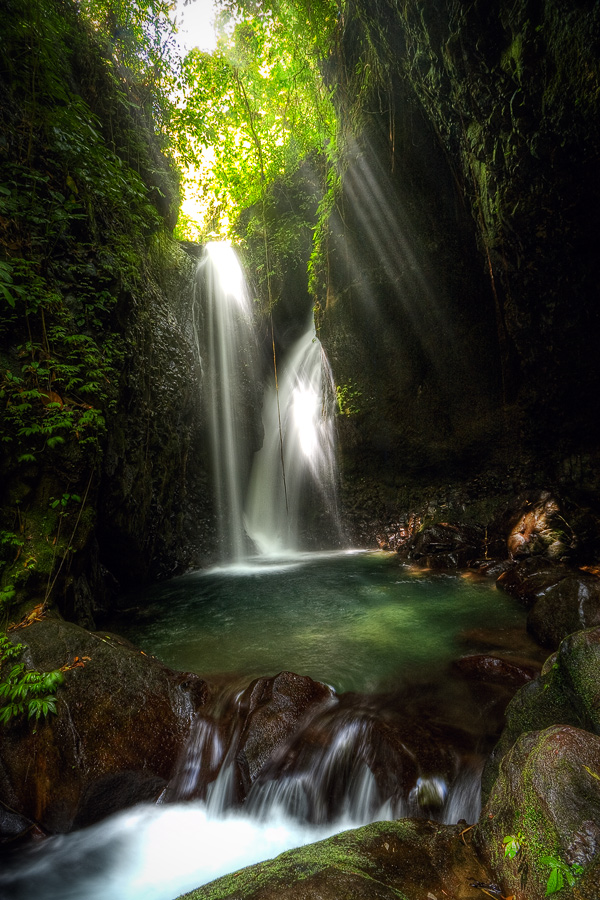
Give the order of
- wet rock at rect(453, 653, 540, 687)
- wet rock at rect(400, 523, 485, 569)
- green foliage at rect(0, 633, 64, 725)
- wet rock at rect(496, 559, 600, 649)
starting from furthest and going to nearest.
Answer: wet rock at rect(400, 523, 485, 569) < wet rock at rect(496, 559, 600, 649) < wet rock at rect(453, 653, 540, 687) < green foliage at rect(0, 633, 64, 725)

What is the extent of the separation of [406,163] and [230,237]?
9272mm

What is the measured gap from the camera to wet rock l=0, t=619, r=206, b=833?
280 cm

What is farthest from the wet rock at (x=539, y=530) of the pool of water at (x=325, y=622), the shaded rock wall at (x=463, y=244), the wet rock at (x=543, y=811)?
the wet rock at (x=543, y=811)

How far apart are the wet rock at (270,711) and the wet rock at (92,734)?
0.53 m

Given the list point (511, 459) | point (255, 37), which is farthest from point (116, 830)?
point (255, 37)

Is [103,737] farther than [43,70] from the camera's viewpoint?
No

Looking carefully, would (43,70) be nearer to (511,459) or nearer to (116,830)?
(116,830)

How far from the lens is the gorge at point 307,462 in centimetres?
269

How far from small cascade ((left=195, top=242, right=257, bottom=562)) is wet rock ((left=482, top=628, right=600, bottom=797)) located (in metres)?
8.87

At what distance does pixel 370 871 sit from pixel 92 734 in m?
2.21

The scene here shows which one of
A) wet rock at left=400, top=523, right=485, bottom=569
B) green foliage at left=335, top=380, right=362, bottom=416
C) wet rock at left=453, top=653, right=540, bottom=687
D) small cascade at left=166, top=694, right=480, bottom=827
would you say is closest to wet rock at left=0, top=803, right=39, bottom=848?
small cascade at left=166, top=694, right=480, bottom=827

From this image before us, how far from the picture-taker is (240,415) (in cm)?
1285

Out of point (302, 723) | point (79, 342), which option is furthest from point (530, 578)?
point (79, 342)

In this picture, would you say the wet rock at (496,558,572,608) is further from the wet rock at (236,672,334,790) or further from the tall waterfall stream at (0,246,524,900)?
the wet rock at (236,672,334,790)
